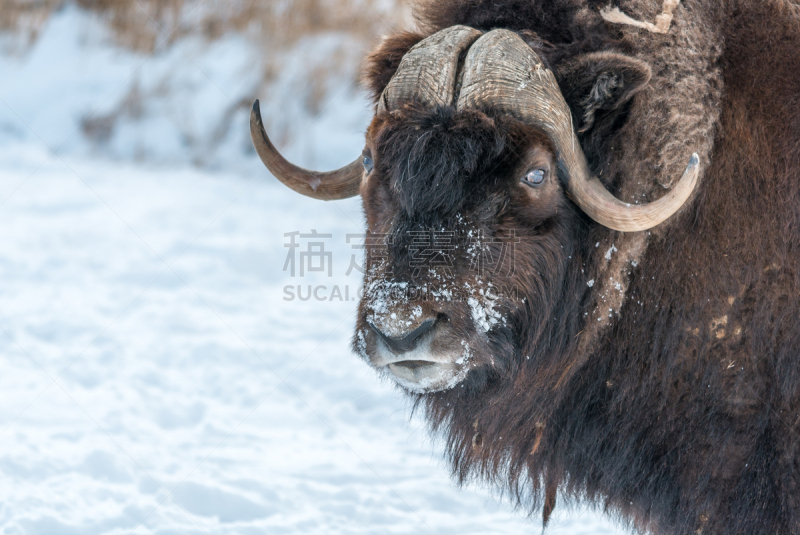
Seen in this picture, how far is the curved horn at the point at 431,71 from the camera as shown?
2.20 m

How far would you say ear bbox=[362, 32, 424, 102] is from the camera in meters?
2.56

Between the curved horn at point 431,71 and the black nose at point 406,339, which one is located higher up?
the curved horn at point 431,71

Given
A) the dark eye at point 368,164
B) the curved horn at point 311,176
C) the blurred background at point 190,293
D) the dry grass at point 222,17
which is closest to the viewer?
the dark eye at point 368,164

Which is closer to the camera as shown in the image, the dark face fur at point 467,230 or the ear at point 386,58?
the dark face fur at point 467,230

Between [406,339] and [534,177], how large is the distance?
0.62 metres

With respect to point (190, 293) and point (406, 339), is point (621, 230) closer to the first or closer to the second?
point (406, 339)

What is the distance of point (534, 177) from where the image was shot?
2.15m

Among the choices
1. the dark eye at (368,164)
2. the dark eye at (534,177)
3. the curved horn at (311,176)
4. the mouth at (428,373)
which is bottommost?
the mouth at (428,373)

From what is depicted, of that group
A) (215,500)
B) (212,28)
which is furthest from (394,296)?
(212,28)

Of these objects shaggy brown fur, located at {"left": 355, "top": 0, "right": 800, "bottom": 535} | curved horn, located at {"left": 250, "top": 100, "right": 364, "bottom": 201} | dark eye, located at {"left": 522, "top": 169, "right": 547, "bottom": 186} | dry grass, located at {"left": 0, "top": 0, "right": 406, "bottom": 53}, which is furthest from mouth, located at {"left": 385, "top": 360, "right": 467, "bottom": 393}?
dry grass, located at {"left": 0, "top": 0, "right": 406, "bottom": 53}

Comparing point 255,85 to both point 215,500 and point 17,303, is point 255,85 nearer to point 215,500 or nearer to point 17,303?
point 17,303

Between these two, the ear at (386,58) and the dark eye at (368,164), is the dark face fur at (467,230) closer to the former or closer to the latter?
the dark eye at (368,164)

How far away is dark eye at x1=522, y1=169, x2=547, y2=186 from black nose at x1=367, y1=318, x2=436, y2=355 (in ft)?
1.66

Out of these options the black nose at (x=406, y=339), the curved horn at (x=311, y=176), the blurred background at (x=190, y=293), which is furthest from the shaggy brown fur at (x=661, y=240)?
the blurred background at (x=190, y=293)
